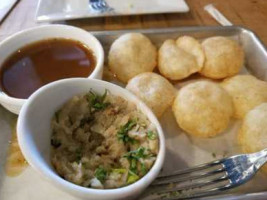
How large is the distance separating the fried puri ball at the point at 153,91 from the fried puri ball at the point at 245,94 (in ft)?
0.84

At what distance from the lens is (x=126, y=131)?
0.95 m

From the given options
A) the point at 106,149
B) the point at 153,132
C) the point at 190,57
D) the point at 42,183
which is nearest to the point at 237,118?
the point at 190,57

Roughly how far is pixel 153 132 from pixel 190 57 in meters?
0.55

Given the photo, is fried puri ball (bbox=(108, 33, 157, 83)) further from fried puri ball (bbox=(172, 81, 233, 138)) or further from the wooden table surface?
the wooden table surface

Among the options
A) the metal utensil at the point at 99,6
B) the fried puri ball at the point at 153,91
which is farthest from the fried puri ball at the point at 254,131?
the metal utensil at the point at 99,6

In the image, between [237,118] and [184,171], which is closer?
[184,171]

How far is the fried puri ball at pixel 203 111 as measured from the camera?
44.1 inches

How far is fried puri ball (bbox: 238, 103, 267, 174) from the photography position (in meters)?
1.03

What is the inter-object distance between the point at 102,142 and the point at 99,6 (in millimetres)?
997

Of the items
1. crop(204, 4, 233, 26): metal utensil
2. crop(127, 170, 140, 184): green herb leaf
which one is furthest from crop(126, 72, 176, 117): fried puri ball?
crop(204, 4, 233, 26): metal utensil

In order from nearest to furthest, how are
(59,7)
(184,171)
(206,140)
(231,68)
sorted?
(184,171) → (206,140) → (231,68) → (59,7)

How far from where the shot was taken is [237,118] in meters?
1.25

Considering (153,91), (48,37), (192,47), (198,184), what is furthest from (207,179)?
(48,37)

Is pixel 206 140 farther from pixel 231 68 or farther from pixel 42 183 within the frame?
pixel 42 183
